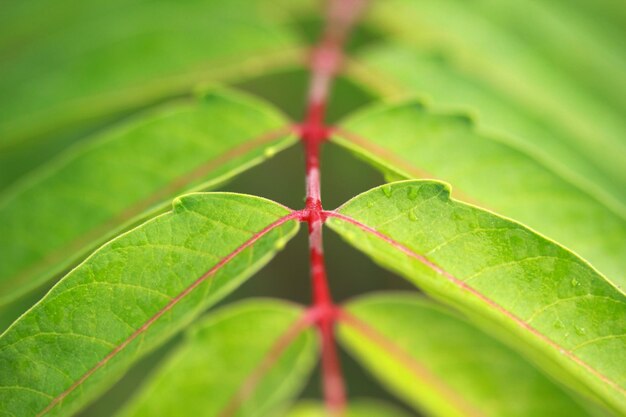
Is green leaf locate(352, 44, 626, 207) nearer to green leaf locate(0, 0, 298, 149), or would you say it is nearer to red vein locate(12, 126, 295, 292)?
green leaf locate(0, 0, 298, 149)

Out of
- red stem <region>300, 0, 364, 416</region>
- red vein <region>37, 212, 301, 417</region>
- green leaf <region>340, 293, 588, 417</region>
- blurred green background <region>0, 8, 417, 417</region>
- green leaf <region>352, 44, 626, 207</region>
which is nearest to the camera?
red vein <region>37, 212, 301, 417</region>

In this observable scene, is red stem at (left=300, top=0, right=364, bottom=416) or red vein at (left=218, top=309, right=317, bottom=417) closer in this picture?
red stem at (left=300, top=0, right=364, bottom=416)

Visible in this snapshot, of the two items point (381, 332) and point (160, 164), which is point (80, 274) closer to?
point (160, 164)

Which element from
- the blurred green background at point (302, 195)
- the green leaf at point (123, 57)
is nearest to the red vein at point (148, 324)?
the green leaf at point (123, 57)

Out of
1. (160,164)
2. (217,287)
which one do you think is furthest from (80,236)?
(217,287)

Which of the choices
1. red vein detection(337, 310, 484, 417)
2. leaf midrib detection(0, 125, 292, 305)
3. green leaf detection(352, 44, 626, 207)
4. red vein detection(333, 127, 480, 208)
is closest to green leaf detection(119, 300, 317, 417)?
red vein detection(337, 310, 484, 417)

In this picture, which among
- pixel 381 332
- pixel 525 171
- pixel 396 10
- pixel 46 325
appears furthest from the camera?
pixel 396 10

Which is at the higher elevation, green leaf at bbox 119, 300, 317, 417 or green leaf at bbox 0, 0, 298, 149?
green leaf at bbox 0, 0, 298, 149
